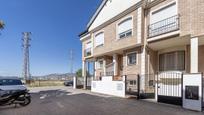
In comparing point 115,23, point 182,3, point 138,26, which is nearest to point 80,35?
point 115,23

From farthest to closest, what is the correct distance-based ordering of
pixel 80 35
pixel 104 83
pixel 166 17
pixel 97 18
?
pixel 80 35 → pixel 97 18 → pixel 104 83 → pixel 166 17

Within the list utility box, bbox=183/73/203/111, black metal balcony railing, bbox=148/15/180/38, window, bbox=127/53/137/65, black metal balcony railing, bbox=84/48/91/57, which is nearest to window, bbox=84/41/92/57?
black metal balcony railing, bbox=84/48/91/57

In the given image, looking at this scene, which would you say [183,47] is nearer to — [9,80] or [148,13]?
[148,13]

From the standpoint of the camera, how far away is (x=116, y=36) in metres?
19.8

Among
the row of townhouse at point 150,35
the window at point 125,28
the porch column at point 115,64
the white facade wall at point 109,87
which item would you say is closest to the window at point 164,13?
the row of townhouse at point 150,35

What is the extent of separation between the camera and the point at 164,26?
15.1 metres

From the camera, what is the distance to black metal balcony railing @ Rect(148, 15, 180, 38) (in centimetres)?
1401

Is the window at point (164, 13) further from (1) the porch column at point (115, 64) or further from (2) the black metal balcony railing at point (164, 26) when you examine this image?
(1) the porch column at point (115, 64)

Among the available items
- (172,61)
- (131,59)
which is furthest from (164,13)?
(131,59)

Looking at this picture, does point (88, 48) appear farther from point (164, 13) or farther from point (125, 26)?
point (164, 13)

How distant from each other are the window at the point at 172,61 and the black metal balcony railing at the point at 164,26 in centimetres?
205

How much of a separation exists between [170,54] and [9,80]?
12.1 meters

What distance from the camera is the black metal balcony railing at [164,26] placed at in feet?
46.0

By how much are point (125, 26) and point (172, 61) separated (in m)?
5.24
